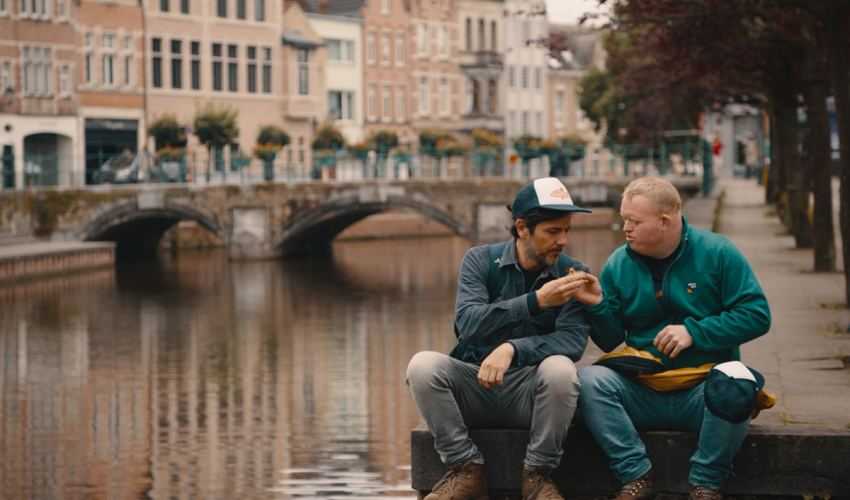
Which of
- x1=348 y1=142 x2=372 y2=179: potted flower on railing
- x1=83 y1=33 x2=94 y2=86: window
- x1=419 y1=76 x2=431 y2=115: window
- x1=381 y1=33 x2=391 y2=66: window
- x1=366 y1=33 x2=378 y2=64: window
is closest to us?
x1=348 y1=142 x2=372 y2=179: potted flower on railing

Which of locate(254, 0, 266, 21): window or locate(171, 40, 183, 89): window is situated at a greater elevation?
locate(254, 0, 266, 21): window

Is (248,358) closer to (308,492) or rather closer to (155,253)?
(308,492)

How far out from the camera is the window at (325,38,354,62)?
86.2 m

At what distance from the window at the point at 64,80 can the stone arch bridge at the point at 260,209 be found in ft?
21.3

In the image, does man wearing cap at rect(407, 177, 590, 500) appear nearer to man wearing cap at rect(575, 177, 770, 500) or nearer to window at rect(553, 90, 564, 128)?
man wearing cap at rect(575, 177, 770, 500)

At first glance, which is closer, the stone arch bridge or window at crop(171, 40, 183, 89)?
the stone arch bridge

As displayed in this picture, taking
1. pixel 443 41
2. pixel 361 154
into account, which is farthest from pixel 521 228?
pixel 443 41

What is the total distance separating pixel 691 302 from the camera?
30.7 ft

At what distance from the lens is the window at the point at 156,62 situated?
72.1 m

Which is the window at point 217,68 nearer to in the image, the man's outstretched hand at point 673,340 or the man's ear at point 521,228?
the man's ear at point 521,228

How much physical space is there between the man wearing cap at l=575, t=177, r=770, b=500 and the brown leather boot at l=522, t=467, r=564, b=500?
0.28 m

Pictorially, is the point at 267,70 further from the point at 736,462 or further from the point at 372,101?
the point at 736,462

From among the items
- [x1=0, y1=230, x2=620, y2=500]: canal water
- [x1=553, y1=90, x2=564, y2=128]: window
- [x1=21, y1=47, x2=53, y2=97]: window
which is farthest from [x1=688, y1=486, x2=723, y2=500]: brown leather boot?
[x1=553, y1=90, x2=564, y2=128]: window

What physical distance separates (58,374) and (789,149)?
57.0 feet
